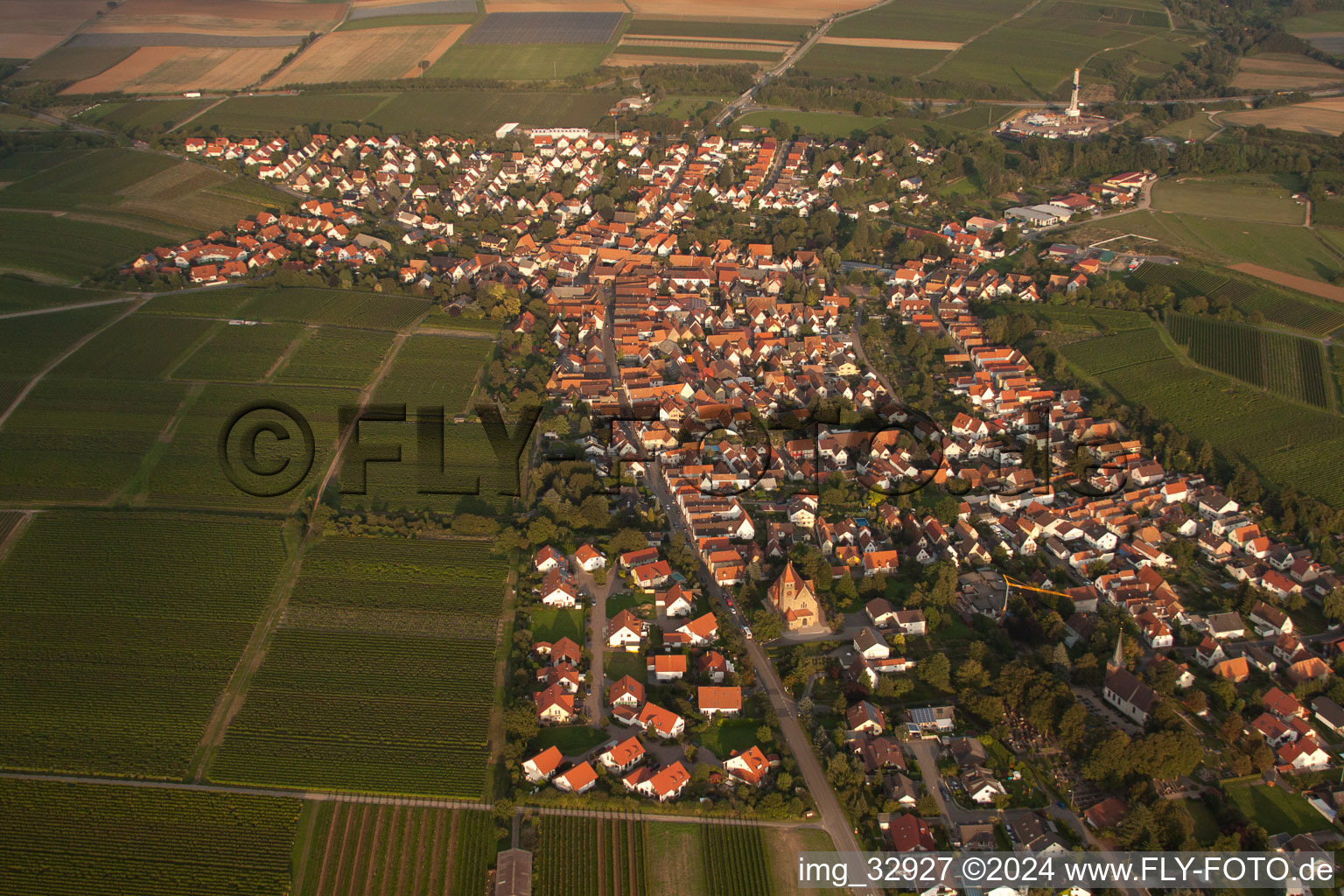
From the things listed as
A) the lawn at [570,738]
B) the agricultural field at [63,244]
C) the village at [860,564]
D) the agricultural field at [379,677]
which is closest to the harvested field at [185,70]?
the agricultural field at [63,244]

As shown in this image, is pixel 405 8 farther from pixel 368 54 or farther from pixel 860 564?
pixel 860 564

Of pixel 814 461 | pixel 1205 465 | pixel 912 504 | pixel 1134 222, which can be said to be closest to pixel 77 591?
pixel 814 461

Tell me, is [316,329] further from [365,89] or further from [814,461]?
[365,89]

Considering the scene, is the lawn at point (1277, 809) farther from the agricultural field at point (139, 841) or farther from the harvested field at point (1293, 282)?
the harvested field at point (1293, 282)

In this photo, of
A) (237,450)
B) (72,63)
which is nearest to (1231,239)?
(237,450)

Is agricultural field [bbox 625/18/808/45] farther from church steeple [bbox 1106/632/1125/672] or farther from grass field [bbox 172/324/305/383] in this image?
church steeple [bbox 1106/632/1125/672]
